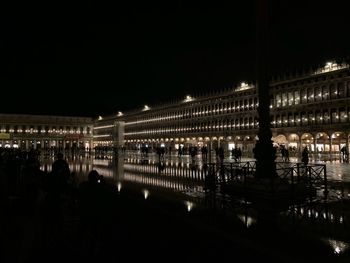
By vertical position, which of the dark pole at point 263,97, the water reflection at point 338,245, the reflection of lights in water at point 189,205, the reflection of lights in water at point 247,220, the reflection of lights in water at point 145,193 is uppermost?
the dark pole at point 263,97

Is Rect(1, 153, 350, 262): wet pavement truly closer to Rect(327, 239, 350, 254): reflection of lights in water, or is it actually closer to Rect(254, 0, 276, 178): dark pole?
Rect(327, 239, 350, 254): reflection of lights in water

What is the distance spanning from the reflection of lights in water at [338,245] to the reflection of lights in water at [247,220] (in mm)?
1902

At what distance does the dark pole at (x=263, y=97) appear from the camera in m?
13.1

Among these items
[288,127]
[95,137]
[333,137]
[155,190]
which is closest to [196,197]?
[155,190]

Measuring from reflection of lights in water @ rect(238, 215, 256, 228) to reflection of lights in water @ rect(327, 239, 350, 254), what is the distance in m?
1.90

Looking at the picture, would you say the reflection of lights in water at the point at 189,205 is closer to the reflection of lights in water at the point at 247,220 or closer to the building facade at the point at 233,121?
the reflection of lights in water at the point at 247,220

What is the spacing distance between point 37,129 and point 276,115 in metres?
85.9

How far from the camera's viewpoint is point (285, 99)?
68.3 metres

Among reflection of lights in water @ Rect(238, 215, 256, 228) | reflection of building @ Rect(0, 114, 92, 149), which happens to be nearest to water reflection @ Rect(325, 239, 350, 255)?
reflection of lights in water @ Rect(238, 215, 256, 228)

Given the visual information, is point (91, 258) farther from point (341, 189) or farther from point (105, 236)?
point (341, 189)

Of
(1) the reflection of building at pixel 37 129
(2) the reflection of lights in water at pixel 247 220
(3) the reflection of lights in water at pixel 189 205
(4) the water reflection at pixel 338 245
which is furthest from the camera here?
(1) the reflection of building at pixel 37 129

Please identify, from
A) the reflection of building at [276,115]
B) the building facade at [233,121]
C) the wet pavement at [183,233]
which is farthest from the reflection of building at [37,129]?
the wet pavement at [183,233]

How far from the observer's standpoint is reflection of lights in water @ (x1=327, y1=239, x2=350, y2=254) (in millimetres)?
6292

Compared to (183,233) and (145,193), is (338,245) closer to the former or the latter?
(183,233)
